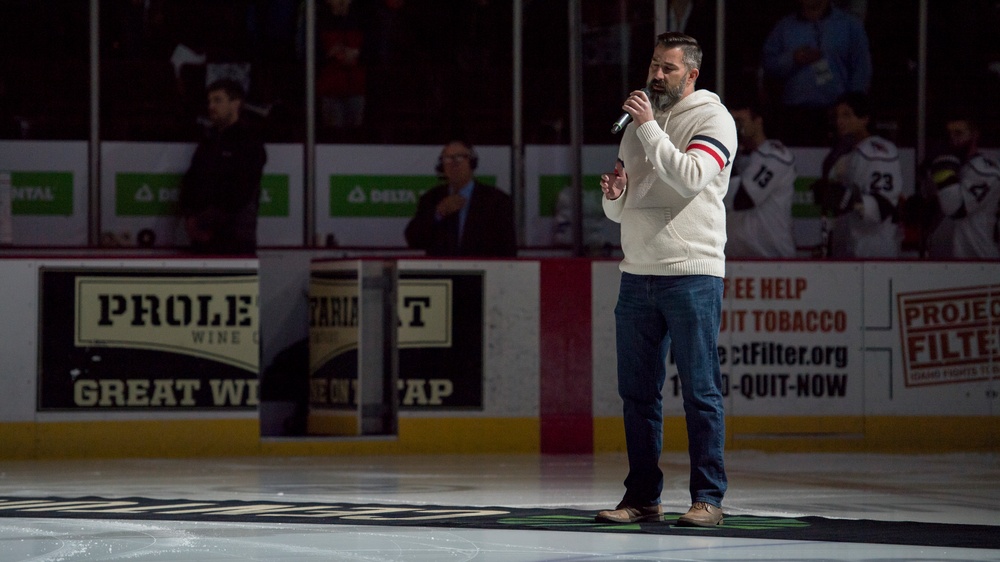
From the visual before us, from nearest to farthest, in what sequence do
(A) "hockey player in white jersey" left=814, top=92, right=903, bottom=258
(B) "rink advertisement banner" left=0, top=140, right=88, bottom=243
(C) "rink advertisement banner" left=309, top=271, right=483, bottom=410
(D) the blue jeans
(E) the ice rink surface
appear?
(E) the ice rink surface → (D) the blue jeans → (C) "rink advertisement banner" left=309, top=271, right=483, bottom=410 → (A) "hockey player in white jersey" left=814, top=92, right=903, bottom=258 → (B) "rink advertisement banner" left=0, top=140, right=88, bottom=243

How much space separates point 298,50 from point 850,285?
4.80m

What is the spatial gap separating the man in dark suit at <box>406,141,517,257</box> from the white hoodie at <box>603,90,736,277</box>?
5018 millimetres

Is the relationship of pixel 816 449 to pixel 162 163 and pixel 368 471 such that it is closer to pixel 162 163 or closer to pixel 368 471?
pixel 368 471

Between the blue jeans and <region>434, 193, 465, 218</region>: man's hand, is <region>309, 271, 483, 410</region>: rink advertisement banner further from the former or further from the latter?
the blue jeans

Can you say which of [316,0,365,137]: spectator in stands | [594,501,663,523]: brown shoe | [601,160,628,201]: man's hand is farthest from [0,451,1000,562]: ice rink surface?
[316,0,365,137]: spectator in stands

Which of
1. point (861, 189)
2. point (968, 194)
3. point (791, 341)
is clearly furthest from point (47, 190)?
point (968, 194)

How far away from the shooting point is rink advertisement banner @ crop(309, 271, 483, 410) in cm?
1048

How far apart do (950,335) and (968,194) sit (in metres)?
1.29

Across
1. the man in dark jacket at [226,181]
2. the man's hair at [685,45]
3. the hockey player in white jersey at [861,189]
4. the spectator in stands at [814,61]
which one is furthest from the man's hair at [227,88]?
the man's hair at [685,45]

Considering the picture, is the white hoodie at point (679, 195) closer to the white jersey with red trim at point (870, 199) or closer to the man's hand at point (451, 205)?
the man's hand at point (451, 205)

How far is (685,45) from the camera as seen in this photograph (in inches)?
234

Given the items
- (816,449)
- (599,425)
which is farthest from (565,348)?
(816,449)

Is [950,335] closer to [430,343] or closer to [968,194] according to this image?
[968,194]

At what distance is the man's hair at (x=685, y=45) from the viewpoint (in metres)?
5.93
